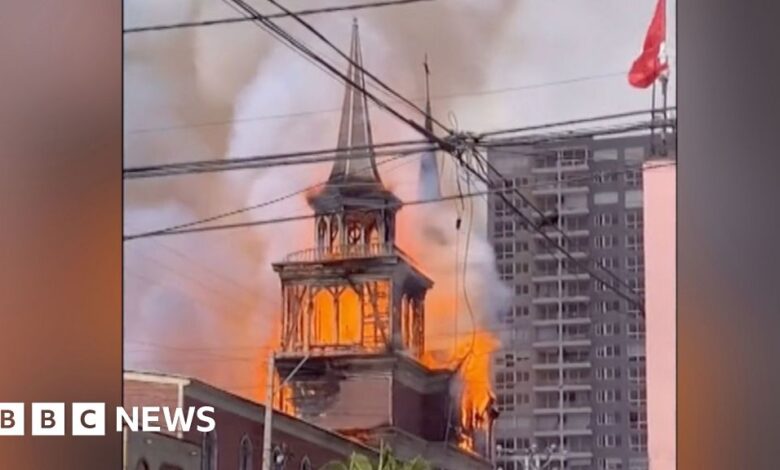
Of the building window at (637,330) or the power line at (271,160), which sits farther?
the power line at (271,160)

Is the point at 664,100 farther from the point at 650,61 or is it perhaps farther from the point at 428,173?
the point at 428,173

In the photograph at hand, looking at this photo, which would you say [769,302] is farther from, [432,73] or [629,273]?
[432,73]

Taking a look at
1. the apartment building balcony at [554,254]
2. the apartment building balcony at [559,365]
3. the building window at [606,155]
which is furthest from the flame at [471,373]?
the building window at [606,155]

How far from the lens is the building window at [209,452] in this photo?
3.36 m

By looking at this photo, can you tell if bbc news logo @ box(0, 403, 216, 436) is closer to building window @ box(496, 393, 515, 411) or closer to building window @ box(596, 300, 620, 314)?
building window @ box(496, 393, 515, 411)

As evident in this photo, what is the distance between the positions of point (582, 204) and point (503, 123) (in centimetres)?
32

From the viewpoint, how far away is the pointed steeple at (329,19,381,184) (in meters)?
3.39

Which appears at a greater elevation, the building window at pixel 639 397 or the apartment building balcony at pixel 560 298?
the apartment building balcony at pixel 560 298

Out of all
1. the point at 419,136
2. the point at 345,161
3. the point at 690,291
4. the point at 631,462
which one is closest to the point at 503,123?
the point at 419,136

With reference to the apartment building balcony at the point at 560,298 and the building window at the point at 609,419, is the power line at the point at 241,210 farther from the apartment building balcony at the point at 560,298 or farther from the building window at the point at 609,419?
the building window at the point at 609,419

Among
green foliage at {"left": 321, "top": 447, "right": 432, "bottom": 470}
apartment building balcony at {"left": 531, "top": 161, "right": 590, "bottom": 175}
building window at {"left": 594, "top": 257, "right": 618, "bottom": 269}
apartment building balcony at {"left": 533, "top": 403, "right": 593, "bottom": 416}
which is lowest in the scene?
green foliage at {"left": 321, "top": 447, "right": 432, "bottom": 470}

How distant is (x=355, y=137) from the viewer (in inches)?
134

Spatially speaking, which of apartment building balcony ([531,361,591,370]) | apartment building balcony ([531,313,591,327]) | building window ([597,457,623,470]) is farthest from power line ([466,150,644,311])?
building window ([597,457,623,470])

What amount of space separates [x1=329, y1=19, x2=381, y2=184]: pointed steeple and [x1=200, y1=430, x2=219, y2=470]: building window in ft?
2.67
